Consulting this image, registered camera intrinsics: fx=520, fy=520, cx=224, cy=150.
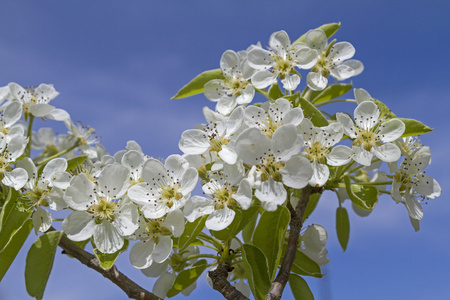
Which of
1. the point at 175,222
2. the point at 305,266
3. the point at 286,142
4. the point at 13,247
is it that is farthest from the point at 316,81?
the point at 13,247

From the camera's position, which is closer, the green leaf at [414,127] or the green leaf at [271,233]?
the green leaf at [271,233]

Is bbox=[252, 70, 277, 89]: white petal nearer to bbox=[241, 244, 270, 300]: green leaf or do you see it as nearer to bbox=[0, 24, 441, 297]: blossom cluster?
bbox=[0, 24, 441, 297]: blossom cluster

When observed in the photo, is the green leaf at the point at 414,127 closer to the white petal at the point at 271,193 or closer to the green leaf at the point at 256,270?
the white petal at the point at 271,193

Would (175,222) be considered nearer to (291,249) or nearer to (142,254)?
(142,254)

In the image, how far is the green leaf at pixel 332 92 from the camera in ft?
9.05

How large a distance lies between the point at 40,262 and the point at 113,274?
0.31 meters

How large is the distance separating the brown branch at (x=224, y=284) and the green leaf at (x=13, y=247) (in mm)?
826

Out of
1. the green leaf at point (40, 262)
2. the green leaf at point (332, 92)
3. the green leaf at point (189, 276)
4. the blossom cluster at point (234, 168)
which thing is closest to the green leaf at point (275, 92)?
the blossom cluster at point (234, 168)

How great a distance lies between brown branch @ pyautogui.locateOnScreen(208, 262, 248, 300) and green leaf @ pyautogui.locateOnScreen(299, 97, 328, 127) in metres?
0.74

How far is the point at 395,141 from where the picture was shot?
7.83 feet

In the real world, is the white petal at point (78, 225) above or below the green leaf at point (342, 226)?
below

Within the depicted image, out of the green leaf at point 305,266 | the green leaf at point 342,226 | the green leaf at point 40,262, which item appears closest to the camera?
the green leaf at point 40,262

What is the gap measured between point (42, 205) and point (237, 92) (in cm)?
106

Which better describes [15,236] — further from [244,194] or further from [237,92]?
[237,92]
